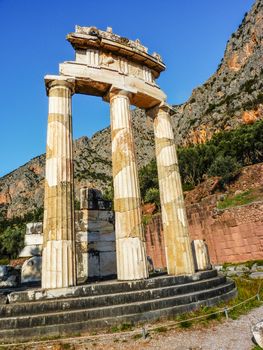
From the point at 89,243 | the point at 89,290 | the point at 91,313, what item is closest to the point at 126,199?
the point at 89,290

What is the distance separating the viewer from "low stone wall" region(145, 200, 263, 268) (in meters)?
23.3

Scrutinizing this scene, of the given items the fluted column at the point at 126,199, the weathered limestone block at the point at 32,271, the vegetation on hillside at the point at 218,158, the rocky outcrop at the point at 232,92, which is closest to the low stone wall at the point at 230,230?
the vegetation on hillside at the point at 218,158

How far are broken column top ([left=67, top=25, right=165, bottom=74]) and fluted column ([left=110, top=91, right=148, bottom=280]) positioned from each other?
1923mm

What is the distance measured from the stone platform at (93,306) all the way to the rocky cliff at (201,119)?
43772 millimetres

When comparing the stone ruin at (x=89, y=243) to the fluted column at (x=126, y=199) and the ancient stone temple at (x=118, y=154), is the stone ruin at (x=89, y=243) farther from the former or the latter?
the fluted column at (x=126, y=199)

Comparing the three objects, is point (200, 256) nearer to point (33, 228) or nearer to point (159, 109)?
point (159, 109)

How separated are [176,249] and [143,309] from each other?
383cm

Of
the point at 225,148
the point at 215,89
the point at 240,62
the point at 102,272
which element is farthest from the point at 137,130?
the point at 102,272

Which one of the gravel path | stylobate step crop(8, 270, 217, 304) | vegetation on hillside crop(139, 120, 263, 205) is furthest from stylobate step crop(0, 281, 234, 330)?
vegetation on hillside crop(139, 120, 263, 205)

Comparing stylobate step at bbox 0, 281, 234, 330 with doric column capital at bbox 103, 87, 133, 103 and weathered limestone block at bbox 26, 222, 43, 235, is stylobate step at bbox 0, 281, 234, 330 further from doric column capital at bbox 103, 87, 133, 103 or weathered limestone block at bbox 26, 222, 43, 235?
doric column capital at bbox 103, 87, 133, 103

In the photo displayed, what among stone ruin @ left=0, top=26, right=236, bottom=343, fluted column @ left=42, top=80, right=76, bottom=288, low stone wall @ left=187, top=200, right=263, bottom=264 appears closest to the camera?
Answer: stone ruin @ left=0, top=26, right=236, bottom=343

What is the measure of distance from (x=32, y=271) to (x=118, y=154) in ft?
21.1

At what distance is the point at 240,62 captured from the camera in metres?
77.8

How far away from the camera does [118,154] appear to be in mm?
9922
